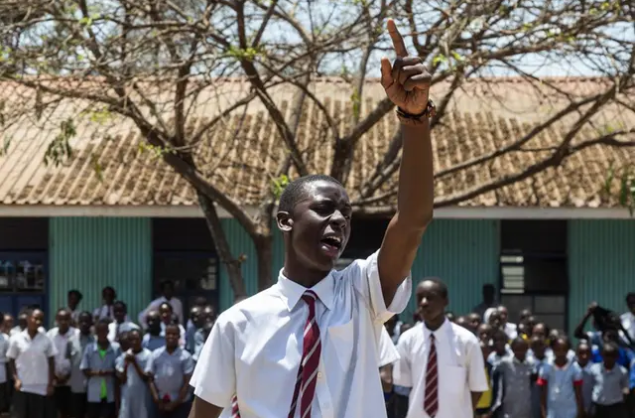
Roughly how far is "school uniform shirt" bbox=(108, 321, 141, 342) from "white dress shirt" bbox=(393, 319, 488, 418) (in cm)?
479

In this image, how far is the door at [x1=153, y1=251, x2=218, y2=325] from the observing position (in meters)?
13.6

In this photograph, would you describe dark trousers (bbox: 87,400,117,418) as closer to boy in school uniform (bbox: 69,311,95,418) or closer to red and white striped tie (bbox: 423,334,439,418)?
boy in school uniform (bbox: 69,311,95,418)

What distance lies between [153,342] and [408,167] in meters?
8.56

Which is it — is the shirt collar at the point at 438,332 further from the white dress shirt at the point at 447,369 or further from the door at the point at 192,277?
the door at the point at 192,277

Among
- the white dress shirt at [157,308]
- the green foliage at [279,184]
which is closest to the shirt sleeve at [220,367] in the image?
the green foliage at [279,184]

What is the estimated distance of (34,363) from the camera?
37.0 ft

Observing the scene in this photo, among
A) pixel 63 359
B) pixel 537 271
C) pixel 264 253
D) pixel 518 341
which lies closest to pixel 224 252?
pixel 264 253

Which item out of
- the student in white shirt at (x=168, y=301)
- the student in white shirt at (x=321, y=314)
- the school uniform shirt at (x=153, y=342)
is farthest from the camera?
the student in white shirt at (x=168, y=301)

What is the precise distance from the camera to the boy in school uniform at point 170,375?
10.6 metres

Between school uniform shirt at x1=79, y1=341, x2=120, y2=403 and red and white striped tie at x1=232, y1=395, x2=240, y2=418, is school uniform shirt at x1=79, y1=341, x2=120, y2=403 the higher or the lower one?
the lower one

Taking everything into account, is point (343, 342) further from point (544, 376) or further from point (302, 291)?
point (544, 376)

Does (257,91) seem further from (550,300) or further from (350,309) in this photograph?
(550,300)

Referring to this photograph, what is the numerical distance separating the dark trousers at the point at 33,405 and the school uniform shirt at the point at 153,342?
3.59ft

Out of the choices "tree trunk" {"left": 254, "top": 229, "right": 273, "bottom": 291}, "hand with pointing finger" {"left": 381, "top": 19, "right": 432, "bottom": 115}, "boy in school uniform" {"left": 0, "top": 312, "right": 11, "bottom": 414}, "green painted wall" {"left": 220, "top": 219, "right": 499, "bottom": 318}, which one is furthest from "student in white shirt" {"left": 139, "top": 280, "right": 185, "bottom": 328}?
"hand with pointing finger" {"left": 381, "top": 19, "right": 432, "bottom": 115}
